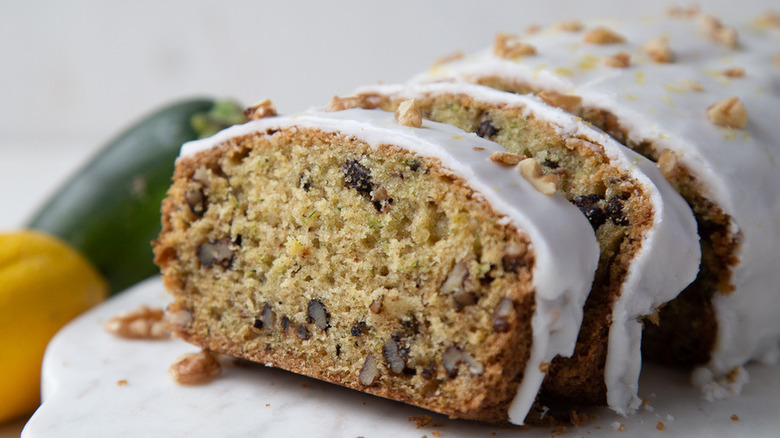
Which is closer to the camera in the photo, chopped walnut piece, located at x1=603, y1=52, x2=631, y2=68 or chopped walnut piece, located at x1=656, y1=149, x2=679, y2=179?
chopped walnut piece, located at x1=656, y1=149, x2=679, y2=179

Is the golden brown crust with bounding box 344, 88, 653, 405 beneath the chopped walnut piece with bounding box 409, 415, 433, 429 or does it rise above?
above

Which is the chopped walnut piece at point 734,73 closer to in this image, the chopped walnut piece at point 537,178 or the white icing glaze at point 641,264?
the white icing glaze at point 641,264

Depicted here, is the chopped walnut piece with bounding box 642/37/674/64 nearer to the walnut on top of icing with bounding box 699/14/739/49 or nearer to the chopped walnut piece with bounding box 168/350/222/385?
the walnut on top of icing with bounding box 699/14/739/49

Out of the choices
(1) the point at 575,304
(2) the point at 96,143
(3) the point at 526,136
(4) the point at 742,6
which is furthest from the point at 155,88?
(1) the point at 575,304

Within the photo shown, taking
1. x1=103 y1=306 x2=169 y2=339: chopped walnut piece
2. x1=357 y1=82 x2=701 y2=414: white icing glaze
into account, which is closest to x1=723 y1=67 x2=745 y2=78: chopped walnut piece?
x1=357 y1=82 x2=701 y2=414: white icing glaze

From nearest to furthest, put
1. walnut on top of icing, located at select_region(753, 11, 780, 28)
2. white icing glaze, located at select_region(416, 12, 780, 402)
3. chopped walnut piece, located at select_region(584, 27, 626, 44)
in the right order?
white icing glaze, located at select_region(416, 12, 780, 402)
chopped walnut piece, located at select_region(584, 27, 626, 44)
walnut on top of icing, located at select_region(753, 11, 780, 28)

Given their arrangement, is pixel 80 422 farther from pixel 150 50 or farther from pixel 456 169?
pixel 150 50

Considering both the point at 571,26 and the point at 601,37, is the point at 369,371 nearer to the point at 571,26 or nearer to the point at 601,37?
the point at 601,37
